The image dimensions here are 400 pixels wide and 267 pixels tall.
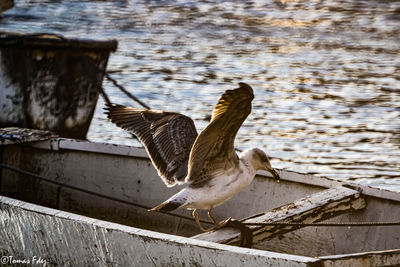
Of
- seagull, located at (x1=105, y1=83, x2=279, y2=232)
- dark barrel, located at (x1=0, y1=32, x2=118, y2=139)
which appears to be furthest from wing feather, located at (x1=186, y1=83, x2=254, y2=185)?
dark barrel, located at (x1=0, y1=32, x2=118, y2=139)

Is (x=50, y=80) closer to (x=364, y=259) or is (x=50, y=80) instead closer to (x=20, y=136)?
(x=20, y=136)

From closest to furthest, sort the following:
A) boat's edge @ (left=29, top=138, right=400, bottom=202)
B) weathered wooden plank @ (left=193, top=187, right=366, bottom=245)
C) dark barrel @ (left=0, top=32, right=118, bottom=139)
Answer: weathered wooden plank @ (left=193, top=187, right=366, bottom=245) → boat's edge @ (left=29, top=138, right=400, bottom=202) → dark barrel @ (left=0, top=32, right=118, bottom=139)

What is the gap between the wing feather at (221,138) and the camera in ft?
15.8

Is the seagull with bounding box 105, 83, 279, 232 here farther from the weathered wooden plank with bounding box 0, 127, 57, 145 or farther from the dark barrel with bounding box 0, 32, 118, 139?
the dark barrel with bounding box 0, 32, 118, 139

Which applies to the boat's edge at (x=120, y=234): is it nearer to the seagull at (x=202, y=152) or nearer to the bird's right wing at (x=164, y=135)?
the seagull at (x=202, y=152)

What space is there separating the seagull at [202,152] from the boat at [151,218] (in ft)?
0.74

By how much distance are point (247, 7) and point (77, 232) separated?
19961 millimetres

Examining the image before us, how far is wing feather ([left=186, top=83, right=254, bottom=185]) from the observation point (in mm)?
4824

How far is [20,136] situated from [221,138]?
295 cm

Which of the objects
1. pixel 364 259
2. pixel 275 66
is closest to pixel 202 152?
pixel 364 259

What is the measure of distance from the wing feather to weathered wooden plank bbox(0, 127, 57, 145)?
2.53 m

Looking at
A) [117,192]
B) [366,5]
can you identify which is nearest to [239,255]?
[117,192]

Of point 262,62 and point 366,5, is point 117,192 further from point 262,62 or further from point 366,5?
point 366,5

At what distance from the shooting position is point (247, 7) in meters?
24.8
